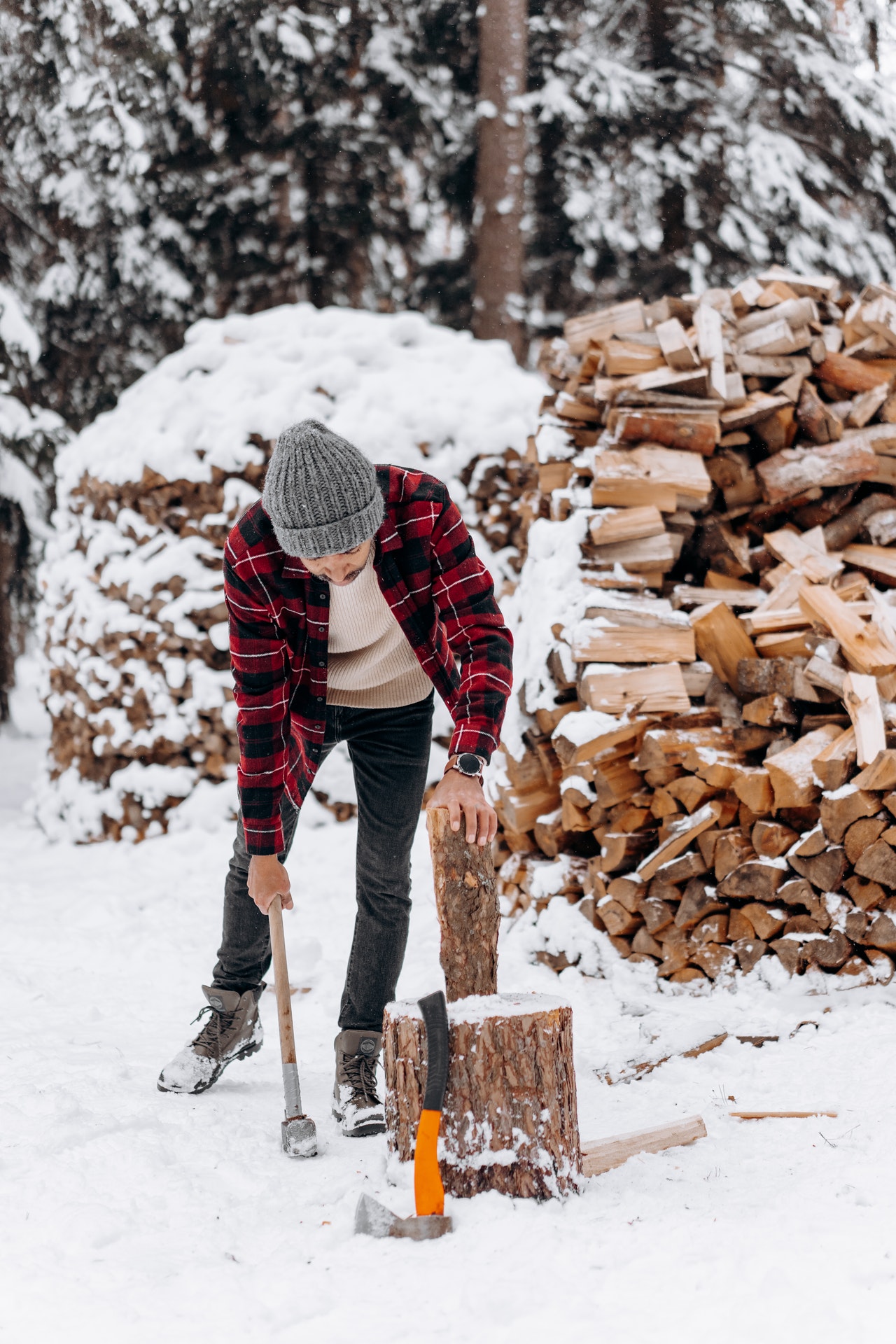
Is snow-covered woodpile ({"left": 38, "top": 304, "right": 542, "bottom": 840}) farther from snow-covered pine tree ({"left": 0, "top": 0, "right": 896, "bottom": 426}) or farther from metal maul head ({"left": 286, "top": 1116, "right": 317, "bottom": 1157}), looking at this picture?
metal maul head ({"left": 286, "top": 1116, "right": 317, "bottom": 1157})

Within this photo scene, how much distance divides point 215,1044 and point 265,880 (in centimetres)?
61

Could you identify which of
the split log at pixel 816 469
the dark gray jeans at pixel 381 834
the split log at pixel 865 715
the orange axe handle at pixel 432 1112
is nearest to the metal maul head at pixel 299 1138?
the dark gray jeans at pixel 381 834

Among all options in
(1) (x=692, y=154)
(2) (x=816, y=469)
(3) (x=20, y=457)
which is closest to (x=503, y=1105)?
(2) (x=816, y=469)

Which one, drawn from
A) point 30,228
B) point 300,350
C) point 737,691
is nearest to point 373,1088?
point 737,691

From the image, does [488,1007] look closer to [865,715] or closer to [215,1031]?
[215,1031]

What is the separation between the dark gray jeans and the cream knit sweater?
4 centimetres

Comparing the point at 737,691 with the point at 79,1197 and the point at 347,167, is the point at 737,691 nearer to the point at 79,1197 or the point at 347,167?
the point at 79,1197

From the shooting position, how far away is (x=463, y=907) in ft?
6.68

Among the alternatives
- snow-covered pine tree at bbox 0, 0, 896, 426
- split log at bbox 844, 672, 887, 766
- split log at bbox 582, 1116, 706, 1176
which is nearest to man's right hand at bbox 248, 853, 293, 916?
split log at bbox 582, 1116, 706, 1176

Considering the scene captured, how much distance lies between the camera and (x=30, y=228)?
8227 millimetres

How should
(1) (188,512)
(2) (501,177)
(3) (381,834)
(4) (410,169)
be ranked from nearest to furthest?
(3) (381,834) → (1) (188,512) → (2) (501,177) → (4) (410,169)

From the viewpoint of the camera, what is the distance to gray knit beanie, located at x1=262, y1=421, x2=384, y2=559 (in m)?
1.95

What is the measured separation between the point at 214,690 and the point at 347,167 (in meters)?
5.63

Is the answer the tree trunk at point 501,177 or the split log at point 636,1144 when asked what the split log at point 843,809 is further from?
the tree trunk at point 501,177
